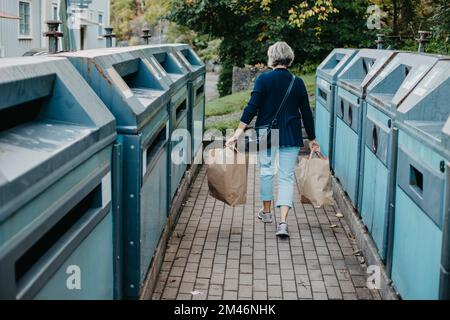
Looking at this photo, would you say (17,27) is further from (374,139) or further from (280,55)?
(374,139)

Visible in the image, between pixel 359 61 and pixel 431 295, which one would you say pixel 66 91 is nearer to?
pixel 431 295

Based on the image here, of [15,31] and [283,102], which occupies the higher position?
[15,31]

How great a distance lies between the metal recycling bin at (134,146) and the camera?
3418 mm

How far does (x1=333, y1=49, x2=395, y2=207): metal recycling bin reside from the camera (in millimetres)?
5641

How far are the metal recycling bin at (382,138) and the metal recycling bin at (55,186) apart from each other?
1792mm

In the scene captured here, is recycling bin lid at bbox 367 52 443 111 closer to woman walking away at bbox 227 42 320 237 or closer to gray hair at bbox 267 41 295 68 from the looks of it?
woman walking away at bbox 227 42 320 237

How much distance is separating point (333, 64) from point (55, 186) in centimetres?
676

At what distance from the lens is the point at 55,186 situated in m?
2.41

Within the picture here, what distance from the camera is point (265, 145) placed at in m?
5.71

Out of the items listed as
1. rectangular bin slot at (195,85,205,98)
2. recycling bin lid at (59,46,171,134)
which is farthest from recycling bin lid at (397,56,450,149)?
rectangular bin slot at (195,85,205,98)

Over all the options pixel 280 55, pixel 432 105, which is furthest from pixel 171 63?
pixel 432 105

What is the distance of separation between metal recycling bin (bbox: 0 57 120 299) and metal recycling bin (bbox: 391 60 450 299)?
1503 millimetres

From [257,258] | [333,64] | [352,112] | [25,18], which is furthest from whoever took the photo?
[25,18]
